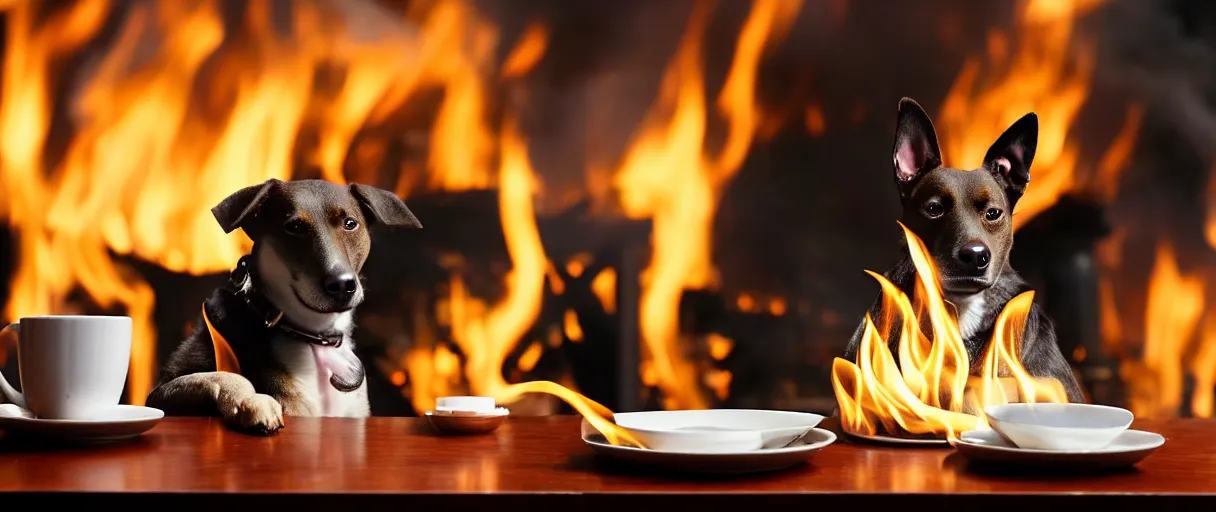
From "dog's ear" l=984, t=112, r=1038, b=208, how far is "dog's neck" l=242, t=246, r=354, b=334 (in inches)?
44.4

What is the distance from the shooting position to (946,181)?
1517 mm

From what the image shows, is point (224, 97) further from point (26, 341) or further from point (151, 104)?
point (26, 341)

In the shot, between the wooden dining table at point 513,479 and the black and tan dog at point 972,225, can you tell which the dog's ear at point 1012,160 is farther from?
the wooden dining table at point 513,479

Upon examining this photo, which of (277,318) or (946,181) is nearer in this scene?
(946,181)

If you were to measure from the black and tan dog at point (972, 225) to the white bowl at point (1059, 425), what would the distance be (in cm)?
64

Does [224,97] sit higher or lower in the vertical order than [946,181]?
higher

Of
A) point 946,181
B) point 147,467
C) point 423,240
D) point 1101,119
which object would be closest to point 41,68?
point 423,240

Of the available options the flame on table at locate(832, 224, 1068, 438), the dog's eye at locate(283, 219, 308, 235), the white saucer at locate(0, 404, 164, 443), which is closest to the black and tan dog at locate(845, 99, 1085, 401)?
the flame on table at locate(832, 224, 1068, 438)

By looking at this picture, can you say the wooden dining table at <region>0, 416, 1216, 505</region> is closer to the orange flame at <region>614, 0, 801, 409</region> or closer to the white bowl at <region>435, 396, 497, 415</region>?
the white bowl at <region>435, 396, 497, 415</region>

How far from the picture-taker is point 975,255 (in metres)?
1.48
